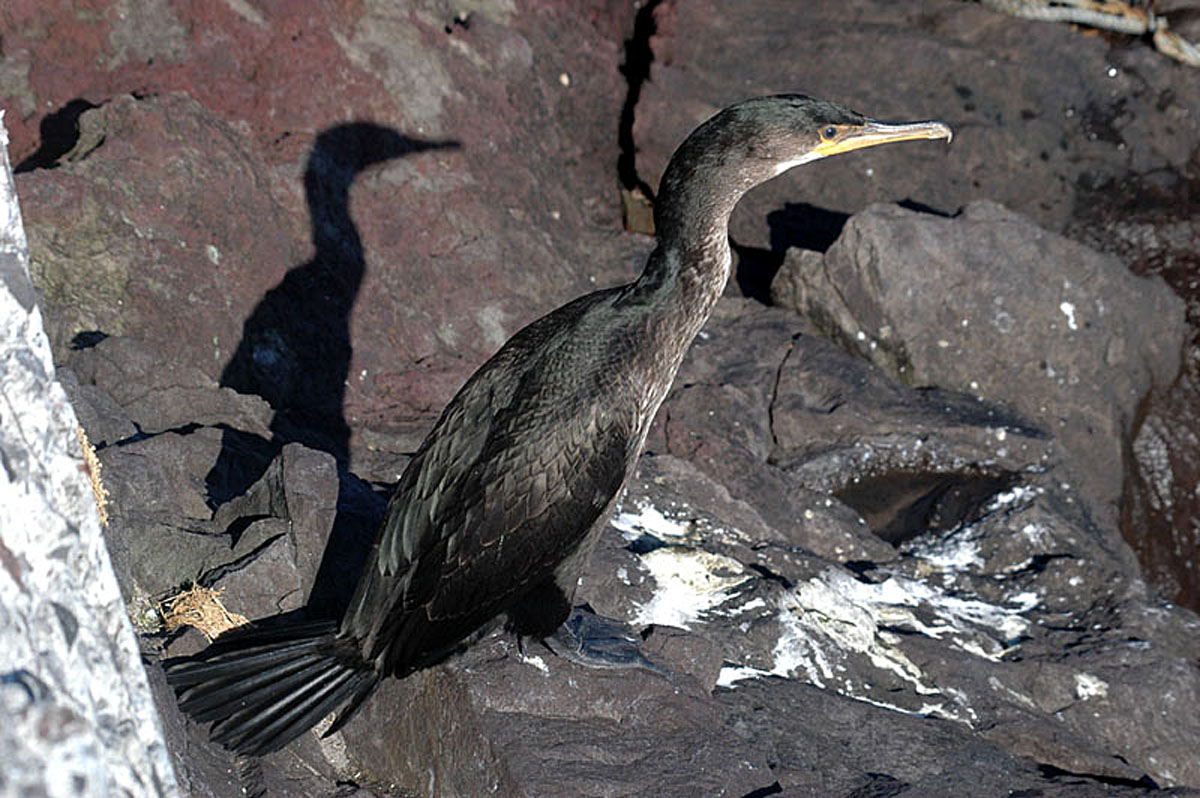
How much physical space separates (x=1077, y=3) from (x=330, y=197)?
624cm

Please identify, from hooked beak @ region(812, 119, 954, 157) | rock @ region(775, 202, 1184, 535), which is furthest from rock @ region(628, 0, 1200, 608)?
hooked beak @ region(812, 119, 954, 157)

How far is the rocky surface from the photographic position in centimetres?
399

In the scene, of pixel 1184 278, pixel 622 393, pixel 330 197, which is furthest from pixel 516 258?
pixel 1184 278

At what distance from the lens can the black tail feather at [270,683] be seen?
3.47 meters

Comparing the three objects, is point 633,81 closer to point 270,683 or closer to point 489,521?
point 489,521

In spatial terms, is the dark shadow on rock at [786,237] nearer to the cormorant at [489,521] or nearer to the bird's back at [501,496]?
the cormorant at [489,521]

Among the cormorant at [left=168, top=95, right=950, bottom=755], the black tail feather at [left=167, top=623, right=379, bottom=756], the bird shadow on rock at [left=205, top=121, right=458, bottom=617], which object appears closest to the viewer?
the black tail feather at [left=167, top=623, right=379, bottom=756]

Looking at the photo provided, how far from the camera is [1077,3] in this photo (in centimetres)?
1000

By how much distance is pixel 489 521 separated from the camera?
12.1 feet

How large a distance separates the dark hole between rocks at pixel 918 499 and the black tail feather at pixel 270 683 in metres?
3.50

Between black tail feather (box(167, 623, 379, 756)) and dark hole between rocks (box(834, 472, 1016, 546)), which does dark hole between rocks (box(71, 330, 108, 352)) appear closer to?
black tail feather (box(167, 623, 379, 756))

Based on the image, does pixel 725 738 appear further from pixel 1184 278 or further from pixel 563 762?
pixel 1184 278

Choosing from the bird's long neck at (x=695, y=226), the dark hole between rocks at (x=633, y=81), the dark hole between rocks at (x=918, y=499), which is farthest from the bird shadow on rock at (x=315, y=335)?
the dark hole between rocks at (x=918, y=499)

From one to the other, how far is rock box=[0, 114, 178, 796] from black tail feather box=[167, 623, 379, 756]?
161 cm
